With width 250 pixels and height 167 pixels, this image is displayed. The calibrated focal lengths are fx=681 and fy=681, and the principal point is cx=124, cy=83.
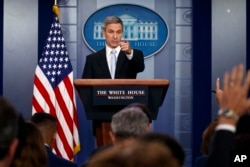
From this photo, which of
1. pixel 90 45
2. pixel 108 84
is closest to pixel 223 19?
pixel 90 45

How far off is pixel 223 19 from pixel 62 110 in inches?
87.6

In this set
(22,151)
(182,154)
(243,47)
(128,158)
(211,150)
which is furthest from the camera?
(243,47)

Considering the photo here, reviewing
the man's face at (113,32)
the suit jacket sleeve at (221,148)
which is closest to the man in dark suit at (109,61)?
the man's face at (113,32)

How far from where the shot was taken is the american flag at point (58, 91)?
7.63m

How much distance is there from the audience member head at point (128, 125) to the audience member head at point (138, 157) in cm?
183

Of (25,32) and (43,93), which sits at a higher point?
(25,32)

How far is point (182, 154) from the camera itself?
7.90 feet

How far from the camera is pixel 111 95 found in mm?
5309

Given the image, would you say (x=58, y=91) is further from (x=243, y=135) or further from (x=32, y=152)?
(x=32, y=152)

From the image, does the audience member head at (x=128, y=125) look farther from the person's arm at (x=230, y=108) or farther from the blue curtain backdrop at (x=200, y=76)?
the blue curtain backdrop at (x=200, y=76)

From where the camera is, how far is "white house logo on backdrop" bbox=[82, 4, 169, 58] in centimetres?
824

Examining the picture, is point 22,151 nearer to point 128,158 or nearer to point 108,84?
point 128,158

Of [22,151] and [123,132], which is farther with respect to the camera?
[123,132]

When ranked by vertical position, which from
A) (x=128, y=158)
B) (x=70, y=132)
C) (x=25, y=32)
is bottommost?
(x=70, y=132)
